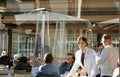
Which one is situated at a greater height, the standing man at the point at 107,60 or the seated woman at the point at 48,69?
the standing man at the point at 107,60

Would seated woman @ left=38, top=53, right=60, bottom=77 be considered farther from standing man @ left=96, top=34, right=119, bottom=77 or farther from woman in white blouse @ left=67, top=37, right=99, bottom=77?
standing man @ left=96, top=34, right=119, bottom=77

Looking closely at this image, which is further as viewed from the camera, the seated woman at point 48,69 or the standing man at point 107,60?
the seated woman at point 48,69

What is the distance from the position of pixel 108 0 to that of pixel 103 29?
1.38 metres

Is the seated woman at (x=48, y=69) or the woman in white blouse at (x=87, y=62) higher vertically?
the woman in white blouse at (x=87, y=62)

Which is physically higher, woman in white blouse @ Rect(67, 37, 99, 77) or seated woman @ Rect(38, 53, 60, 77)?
woman in white blouse @ Rect(67, 37, 99, 77)

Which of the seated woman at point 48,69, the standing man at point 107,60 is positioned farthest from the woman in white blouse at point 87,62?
the seated woman at point 48,69

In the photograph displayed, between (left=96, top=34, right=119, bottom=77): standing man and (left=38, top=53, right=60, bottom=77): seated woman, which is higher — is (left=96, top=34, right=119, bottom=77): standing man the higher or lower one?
the higher one

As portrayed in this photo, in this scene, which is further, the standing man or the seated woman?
the seated woman

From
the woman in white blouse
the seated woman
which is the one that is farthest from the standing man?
the seated woman

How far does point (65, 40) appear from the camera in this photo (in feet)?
34.5

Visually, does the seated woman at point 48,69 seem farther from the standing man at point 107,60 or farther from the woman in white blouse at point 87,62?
the standing man at point 107,60

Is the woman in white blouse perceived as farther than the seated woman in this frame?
No

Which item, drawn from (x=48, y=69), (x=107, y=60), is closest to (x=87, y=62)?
(x=107, y=60)

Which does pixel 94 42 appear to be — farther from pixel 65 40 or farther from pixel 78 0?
pixel 78 0
